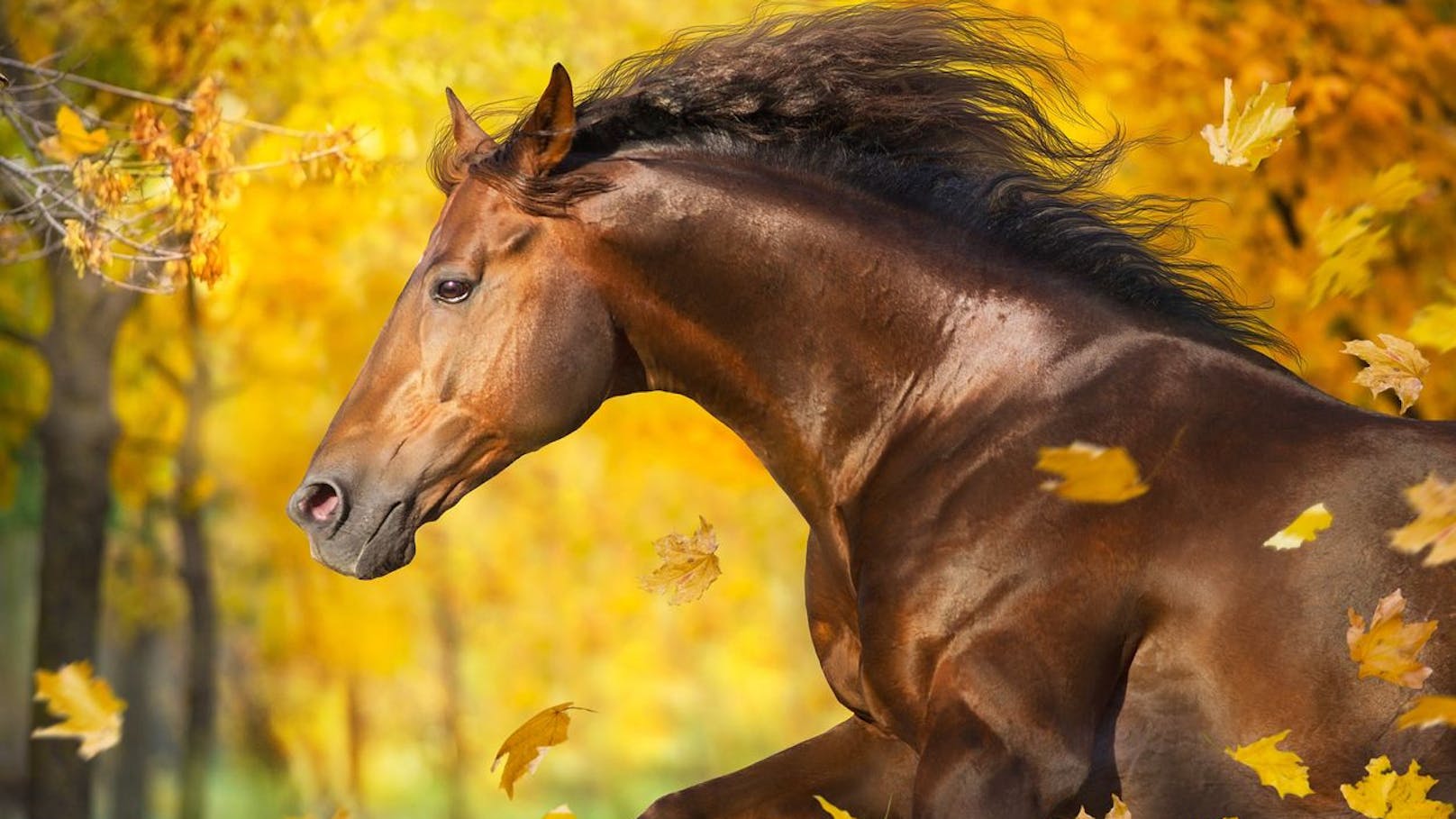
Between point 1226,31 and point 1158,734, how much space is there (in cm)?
771

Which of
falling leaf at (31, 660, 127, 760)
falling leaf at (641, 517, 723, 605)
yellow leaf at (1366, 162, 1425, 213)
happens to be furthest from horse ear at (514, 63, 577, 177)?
yellow leaf at (1366, 162, 1425, 213)

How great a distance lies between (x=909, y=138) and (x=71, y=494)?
8.04m

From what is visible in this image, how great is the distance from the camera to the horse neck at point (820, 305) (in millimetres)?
4008

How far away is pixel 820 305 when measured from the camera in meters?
4.02

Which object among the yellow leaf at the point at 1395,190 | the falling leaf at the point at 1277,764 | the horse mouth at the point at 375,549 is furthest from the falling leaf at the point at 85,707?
the yellow leaf at the point at 1395,190

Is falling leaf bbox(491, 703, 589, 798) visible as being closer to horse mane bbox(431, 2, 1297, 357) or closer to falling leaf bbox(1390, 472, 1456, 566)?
horse mane bbox(431, 2, 1297, 357)

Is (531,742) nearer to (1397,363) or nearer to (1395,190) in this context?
(1397,363)

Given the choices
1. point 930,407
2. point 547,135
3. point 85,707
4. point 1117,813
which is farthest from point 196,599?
point 1117,813

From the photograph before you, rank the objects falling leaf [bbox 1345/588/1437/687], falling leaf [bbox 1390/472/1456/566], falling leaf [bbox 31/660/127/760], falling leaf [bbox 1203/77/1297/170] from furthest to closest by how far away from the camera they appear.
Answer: falling leaf [bbox 31/660/127/760]
falling leaf [bbox 1203/77/1297/170]
falling leaf [bbox 1345/588/1437/687]
falling leaf [bbox 1390/472/1456/566]

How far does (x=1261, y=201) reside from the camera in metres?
10.5

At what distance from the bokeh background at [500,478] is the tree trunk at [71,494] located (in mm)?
554

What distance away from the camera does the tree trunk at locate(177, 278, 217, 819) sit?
1535 cm

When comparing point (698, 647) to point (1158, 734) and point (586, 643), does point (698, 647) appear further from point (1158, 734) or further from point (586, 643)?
point (1158, 734)

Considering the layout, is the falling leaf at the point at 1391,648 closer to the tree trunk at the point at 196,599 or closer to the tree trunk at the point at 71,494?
the tree trunk at the point at 71,494
